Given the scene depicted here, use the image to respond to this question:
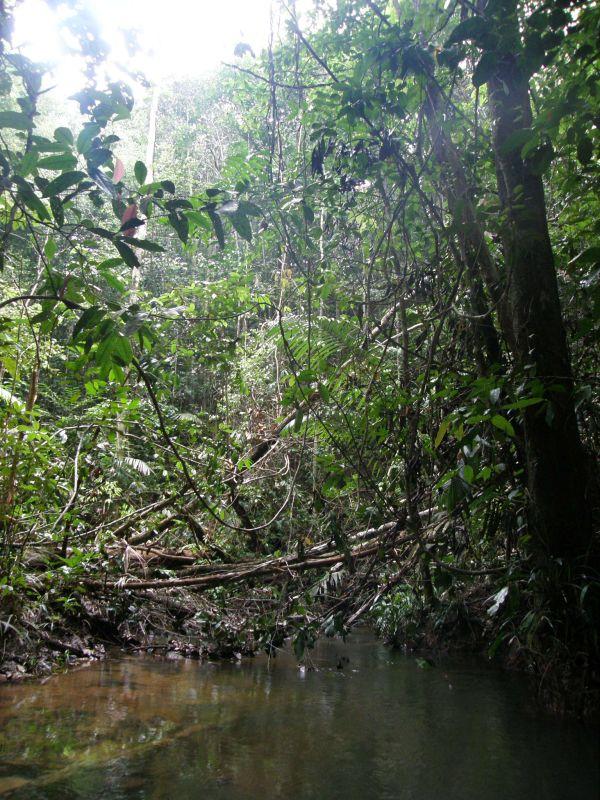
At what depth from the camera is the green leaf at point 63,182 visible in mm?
1901

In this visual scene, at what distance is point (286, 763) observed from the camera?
2699 mm

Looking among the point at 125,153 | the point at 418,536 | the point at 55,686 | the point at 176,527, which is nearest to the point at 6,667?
the point at 55,686

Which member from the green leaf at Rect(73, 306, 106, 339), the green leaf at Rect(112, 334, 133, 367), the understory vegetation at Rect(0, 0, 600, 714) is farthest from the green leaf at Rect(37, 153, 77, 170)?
the green leaf at Rect(112, 334, 133, 367)

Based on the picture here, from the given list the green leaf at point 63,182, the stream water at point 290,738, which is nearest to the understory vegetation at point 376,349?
the green leaf at point 63,182

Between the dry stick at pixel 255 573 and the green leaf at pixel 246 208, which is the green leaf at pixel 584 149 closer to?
the green leaf at pixel 246 208

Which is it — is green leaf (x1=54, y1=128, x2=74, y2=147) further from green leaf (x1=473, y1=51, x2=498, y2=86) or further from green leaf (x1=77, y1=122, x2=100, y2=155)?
green leaf (x1=473, y1=51, x2=498, y2=86)

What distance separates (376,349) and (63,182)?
8.56 feet

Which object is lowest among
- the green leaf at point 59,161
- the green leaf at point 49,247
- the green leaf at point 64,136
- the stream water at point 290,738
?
the stream water at point 290,738

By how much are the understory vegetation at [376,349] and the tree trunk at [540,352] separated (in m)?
0.01

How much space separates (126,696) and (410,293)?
3.01m

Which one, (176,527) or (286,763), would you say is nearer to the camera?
(286,763)

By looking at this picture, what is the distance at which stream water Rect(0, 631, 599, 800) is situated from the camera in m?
2.40

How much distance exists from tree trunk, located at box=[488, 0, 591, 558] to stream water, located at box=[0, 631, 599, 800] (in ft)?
2.81

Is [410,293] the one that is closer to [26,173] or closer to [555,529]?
[555,529]
